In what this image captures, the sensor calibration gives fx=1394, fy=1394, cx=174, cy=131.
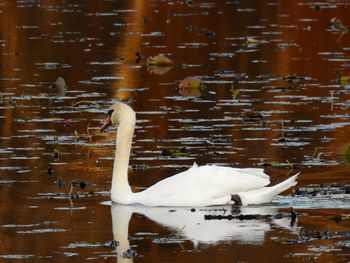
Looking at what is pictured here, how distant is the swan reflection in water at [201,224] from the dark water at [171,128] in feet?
0.07

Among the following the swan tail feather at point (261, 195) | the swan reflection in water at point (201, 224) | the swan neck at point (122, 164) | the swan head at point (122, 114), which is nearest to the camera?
the swan reflection in water at point (201, 224)

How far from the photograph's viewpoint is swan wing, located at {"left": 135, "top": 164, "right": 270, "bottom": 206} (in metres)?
14.6

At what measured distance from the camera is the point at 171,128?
67.1 feet

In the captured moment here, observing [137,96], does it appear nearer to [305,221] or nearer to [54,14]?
[305,221]

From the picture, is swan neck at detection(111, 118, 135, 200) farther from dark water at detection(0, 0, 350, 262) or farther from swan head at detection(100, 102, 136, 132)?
dark water at detection(0, 0, 350, 262)

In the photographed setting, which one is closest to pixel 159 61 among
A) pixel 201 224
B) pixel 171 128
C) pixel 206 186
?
pixel 171 128

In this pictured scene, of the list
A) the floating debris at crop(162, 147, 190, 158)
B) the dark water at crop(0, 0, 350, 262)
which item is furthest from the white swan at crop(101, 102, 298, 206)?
the floating debris at crop(162, 147, 190, 158)

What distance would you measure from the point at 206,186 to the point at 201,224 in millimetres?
871

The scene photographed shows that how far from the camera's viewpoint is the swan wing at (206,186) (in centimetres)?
1460

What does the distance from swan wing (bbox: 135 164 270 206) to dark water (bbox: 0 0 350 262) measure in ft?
0.51

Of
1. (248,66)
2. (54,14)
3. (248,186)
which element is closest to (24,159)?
(248,186)

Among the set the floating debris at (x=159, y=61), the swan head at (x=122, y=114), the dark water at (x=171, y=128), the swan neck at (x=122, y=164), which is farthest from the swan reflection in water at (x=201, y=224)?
the floating debris at (x=159, y=61)

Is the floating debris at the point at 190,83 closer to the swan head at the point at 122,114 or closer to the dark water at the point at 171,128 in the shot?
the dark water at the point at 171,128

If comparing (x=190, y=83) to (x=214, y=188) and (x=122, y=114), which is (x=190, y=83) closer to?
(x=122, y=114)
